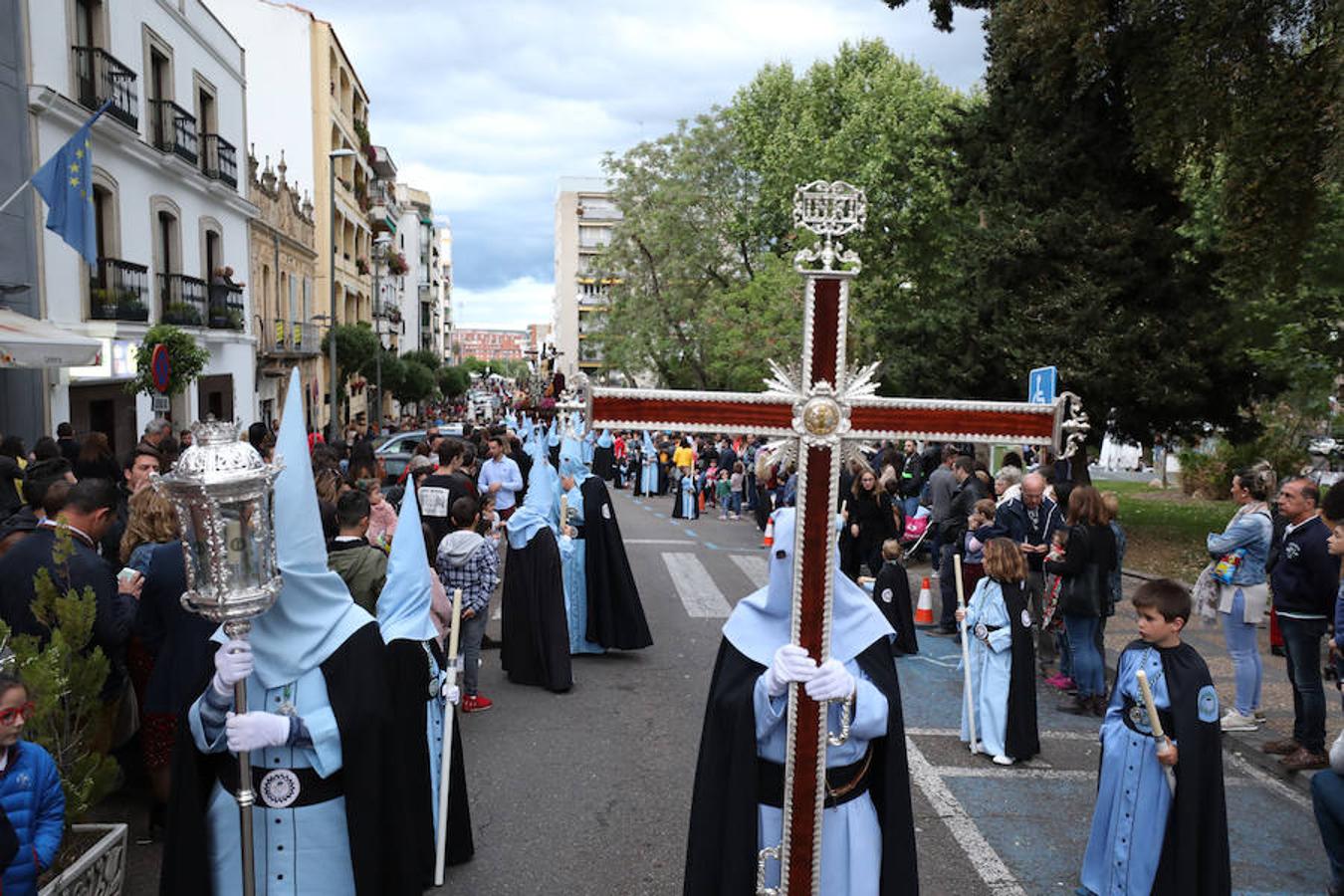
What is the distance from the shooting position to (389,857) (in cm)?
365

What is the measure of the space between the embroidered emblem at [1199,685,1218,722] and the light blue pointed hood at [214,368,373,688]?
360cm

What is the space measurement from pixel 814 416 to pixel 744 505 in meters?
20.7

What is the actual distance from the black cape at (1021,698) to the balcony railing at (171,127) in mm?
19101

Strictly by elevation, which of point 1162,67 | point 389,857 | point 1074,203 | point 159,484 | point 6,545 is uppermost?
point 1162,67

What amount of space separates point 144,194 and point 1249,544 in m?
19.4

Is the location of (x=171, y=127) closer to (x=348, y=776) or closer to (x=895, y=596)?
(x=895, y=596)

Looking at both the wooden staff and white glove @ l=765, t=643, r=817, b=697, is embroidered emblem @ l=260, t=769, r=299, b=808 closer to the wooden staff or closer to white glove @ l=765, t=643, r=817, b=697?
white glove @ l=765, t=643, r=817, b=697

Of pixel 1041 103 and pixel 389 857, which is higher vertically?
pixel 1041 103

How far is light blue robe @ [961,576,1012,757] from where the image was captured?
273 inches

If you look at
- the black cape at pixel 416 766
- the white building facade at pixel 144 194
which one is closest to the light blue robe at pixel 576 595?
the black cape at pixel 416 766

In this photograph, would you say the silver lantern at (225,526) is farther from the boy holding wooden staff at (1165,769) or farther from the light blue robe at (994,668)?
the light blue robe at (994,668)

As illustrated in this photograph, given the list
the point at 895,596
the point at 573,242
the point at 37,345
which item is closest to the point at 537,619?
the point at 895,596

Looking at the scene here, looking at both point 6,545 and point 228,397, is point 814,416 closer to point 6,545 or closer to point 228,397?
point 6,545

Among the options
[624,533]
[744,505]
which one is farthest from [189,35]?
[744,505]
